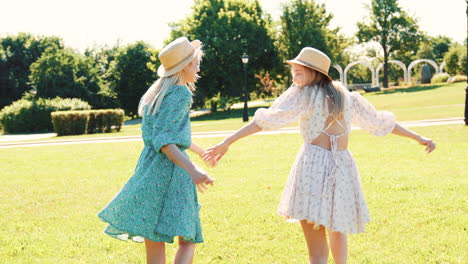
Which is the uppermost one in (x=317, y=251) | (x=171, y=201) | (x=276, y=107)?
(x=276, y=107)

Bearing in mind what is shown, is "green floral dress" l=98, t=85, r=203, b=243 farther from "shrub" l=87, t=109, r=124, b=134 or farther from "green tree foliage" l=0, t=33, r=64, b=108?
"green tree foliage" l=0, t=33, r=64, b=108

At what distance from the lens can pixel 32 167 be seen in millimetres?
11758

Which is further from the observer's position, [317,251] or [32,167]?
[32,167]

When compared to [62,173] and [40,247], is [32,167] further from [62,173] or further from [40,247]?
[40,247]

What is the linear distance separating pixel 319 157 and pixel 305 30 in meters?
49.2

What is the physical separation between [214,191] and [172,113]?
480 centimetres

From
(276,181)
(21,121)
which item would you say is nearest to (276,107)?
(276,181)

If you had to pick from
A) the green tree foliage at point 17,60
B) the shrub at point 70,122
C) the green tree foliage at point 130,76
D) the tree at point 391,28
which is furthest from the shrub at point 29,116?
the tree at point 391,28

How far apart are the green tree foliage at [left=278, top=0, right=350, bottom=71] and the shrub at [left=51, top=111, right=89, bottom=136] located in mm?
27500

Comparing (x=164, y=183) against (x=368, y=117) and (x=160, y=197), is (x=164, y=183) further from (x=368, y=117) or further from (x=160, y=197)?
(x=368, y=117)

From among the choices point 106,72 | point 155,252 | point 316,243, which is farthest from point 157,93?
point 106,72

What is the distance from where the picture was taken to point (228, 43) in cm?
4425

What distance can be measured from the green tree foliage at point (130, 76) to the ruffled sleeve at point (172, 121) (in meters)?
50.2

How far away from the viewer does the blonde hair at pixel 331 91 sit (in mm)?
3428
